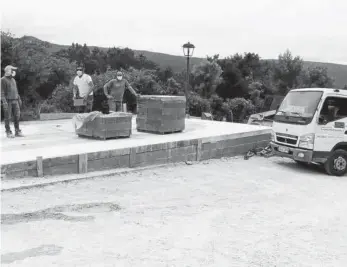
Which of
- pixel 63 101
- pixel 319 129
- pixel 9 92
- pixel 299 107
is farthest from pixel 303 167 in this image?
pixel 63 101

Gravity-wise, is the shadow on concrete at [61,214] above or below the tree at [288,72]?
below

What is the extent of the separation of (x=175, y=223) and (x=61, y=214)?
5.66 feet

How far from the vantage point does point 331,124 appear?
10250mm

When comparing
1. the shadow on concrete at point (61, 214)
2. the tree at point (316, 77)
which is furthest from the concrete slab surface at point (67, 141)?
the tree at point (316, 77)

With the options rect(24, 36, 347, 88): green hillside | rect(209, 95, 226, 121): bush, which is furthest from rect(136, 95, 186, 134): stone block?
rect(24, 36, 347, 88): green hillside

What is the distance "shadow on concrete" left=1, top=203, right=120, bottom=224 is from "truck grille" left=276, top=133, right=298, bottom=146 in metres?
5.56

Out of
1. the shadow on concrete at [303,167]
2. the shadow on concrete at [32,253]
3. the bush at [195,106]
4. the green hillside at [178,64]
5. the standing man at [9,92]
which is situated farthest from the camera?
the green hillside at [178,64]

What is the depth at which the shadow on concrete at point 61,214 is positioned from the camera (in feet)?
19.5

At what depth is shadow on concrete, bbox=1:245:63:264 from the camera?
4627 mm

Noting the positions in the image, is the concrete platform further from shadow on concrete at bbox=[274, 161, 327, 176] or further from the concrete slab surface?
shadow on concrete at bbox=[274, 161, 327, 176]

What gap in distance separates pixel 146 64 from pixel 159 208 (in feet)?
209

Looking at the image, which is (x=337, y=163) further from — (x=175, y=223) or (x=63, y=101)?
(x=63, y=101)

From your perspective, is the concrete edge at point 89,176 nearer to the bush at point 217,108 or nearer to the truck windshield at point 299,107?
the truck windshield at point 299,107

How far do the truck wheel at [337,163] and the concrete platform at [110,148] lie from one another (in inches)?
108
